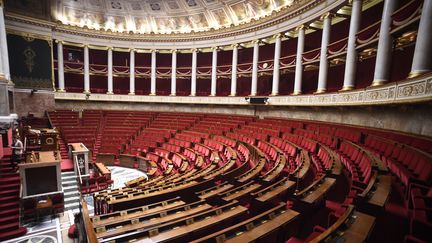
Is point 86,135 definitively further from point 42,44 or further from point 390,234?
point 390,234

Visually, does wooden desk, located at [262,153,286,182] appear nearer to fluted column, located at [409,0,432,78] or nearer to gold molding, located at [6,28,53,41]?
fluted column, located at [409,0,432,78]

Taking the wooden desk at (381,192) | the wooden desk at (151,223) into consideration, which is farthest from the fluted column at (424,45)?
the wooden desk at (151,223)

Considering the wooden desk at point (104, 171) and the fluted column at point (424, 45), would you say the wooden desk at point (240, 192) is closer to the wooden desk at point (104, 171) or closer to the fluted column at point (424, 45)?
the fluted column at point (424, 45)

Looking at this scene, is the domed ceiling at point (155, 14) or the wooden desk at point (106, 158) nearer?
the wooden desk at point (106, 158)

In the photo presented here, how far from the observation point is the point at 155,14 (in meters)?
19.5

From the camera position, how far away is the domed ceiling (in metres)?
17.1

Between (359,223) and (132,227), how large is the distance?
2841 mm

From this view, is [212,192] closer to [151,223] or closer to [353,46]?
[151,223]

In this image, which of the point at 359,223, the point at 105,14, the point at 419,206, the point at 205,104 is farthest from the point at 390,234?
the point at 105,14

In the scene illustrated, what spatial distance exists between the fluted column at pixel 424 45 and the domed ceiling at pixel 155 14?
1167cm

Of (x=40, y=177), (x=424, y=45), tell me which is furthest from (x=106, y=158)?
(x=424, y=45)

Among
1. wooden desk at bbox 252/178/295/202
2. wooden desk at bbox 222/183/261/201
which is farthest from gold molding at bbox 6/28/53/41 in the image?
wooden desk at bbox 252/178/295/202

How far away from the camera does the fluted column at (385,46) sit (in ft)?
23.8

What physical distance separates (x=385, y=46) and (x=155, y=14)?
58.9 ft
